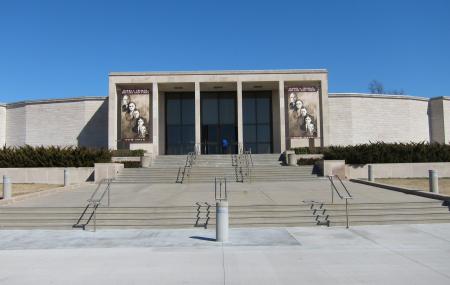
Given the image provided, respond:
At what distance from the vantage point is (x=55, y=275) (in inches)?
296

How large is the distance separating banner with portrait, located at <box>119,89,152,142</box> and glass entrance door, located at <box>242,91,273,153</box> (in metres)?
9.23

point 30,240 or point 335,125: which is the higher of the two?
point 335,125

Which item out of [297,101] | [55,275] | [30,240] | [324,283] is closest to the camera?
[324,283]

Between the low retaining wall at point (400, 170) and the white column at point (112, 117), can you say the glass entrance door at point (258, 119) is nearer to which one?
the white column at point (112, 117)

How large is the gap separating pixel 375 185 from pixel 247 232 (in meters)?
11.0

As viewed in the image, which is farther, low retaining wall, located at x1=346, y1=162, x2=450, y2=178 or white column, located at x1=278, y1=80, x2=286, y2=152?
white column, located at x1=278, y1=80, x2=286, y2=152

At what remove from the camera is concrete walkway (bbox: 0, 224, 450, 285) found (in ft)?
23.7

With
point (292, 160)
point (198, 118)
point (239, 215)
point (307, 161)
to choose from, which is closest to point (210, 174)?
point (292, 160)

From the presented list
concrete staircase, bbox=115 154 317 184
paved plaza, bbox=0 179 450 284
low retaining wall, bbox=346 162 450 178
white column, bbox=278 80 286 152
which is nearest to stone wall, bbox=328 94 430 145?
white column, bbox=278 80 286 152

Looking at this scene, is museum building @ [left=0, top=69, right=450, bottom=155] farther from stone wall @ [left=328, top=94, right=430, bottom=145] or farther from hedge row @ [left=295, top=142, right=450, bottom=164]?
hedge row @ [left=295, top=142, right=450, bottom=164]

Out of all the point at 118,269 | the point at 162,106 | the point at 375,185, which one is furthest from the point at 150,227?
the point at 162,106

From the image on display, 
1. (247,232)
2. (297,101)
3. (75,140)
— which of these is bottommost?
(247,232)

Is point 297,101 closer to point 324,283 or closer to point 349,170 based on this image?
point 349,170

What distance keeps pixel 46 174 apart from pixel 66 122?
14.8 m
